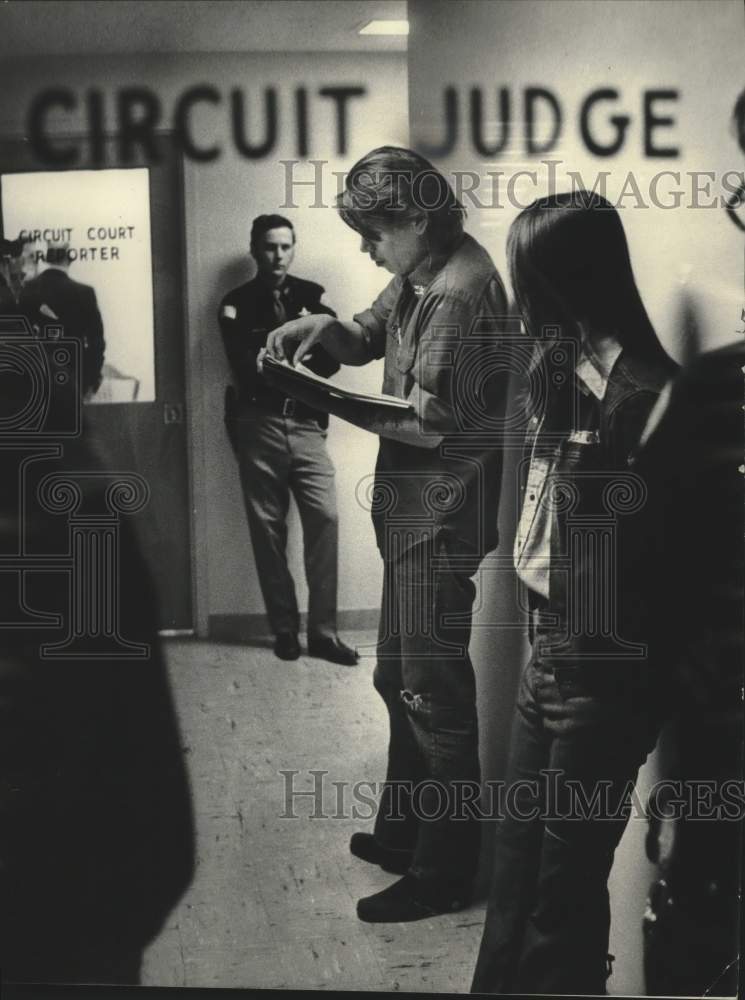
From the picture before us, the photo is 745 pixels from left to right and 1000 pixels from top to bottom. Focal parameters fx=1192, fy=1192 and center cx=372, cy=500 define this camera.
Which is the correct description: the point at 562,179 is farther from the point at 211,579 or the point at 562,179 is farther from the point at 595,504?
the point at 211,579

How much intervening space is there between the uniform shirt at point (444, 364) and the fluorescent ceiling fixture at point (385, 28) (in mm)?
401

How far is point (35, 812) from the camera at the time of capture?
2.38 m

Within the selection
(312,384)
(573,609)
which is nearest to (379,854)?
(573,609)

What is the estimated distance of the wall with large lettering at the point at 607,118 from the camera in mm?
2215

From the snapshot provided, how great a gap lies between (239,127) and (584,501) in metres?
0.96

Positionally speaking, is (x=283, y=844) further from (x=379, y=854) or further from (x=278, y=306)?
(x=278, y=306)

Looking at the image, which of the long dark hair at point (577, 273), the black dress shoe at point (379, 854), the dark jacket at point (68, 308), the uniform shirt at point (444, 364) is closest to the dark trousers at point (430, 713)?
the black dress shoe at point (379, 854)

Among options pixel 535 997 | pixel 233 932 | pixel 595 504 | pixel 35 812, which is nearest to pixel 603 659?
pixel 595 504

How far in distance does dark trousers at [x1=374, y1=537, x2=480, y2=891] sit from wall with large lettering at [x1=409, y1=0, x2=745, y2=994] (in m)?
0.29

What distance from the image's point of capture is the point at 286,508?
2.32 m

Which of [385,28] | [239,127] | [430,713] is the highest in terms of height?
[385,28]

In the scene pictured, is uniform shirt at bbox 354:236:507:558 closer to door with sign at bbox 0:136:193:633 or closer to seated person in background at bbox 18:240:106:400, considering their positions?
door with sign at bbox 0:136:193:633

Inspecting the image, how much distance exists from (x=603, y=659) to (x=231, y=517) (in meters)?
0.77

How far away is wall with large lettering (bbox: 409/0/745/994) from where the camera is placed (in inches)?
87.2
